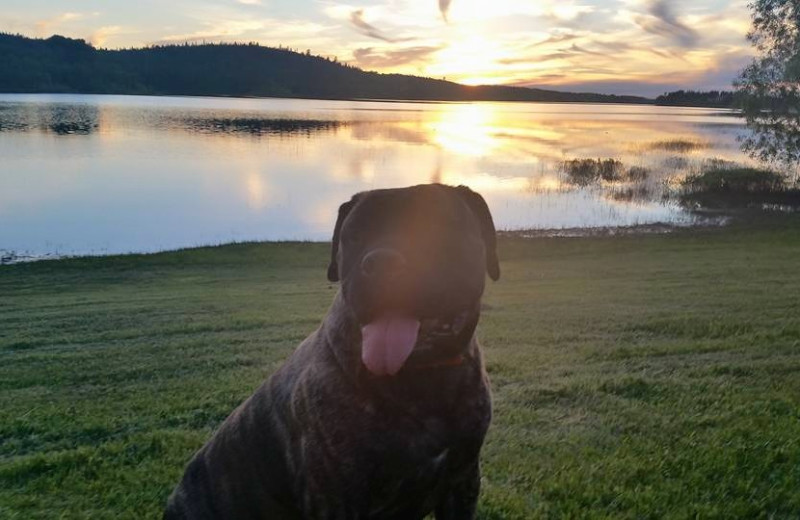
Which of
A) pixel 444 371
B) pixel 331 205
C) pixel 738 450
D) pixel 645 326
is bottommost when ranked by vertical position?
pixel 331 205

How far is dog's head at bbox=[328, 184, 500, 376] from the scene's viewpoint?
2.74 m

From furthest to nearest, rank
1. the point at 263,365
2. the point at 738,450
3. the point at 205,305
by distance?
the point at 205,305 → the point at 263,365 → the point at 738,450

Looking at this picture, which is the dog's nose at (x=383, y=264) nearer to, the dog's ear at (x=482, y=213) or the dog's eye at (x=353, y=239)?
the dog's eye at (x=353, y=239)

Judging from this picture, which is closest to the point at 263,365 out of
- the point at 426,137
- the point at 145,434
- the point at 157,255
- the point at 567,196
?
the point at 145,434

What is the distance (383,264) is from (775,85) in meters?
42.5

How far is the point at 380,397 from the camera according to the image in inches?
109

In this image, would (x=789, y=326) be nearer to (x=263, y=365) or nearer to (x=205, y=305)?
(x=263, y=365)

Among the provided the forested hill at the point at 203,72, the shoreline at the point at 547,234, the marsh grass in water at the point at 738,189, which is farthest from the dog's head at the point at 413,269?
the forested hill at the point at 203,72

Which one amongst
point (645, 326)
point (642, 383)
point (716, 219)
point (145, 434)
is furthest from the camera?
point (716, 219)

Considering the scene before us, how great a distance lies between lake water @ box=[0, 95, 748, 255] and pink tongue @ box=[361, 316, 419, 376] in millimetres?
23609

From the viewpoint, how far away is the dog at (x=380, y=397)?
2.74m

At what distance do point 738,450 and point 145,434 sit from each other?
13.8 feet

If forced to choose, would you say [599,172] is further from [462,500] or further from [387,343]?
[387,343]

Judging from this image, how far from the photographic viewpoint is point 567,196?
38375 millimetres
